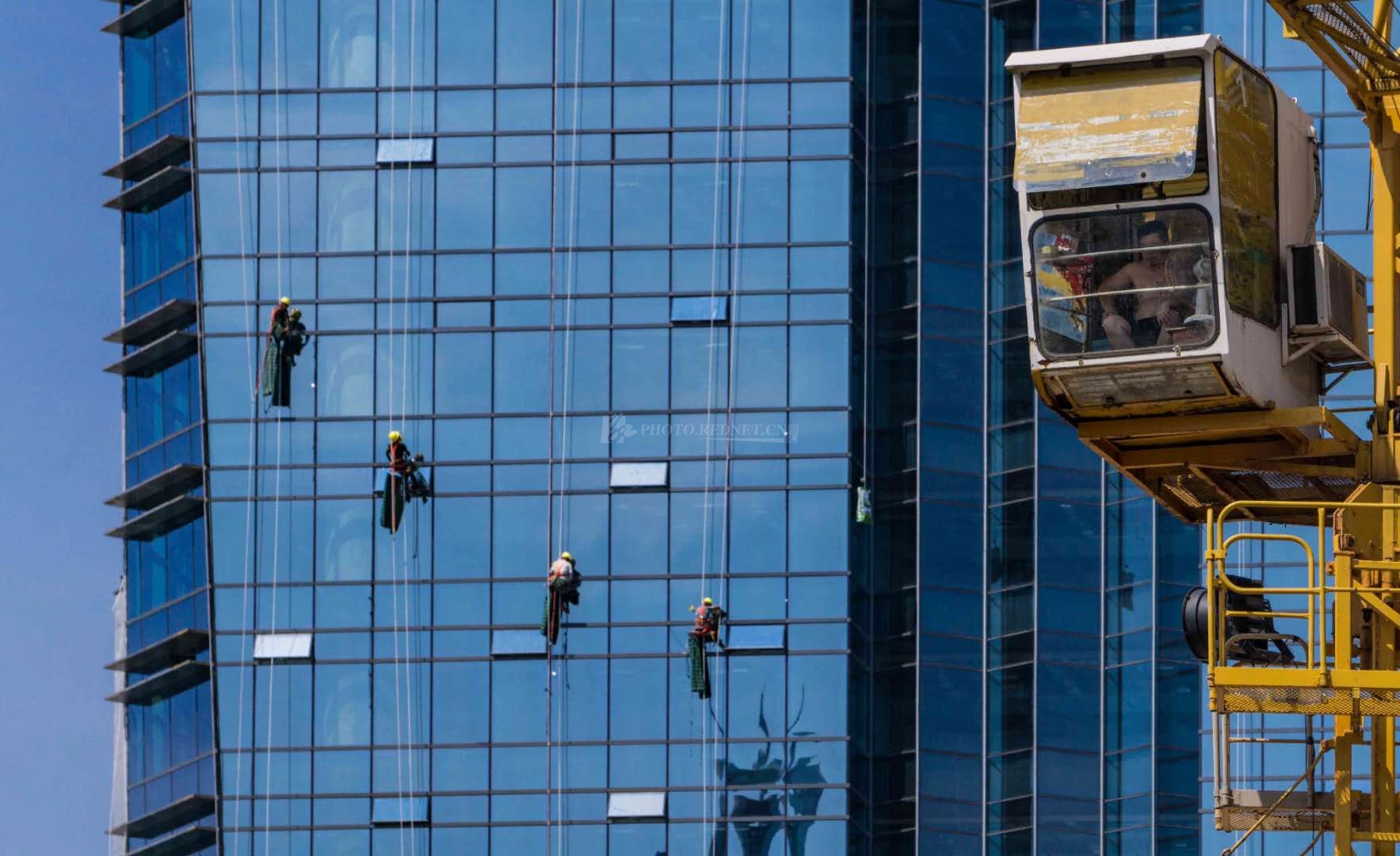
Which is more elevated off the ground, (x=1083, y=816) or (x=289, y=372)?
(x=289, y=372)

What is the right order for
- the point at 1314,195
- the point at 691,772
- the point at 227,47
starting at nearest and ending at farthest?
the point at 1314,195 → the point at 691,772 → the point at 227,47

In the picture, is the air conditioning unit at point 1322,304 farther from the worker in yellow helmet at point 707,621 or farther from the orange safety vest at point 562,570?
the orange safety vest at point 562,570

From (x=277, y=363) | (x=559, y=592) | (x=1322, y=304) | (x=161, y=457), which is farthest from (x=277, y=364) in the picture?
(x=1322, y=304)

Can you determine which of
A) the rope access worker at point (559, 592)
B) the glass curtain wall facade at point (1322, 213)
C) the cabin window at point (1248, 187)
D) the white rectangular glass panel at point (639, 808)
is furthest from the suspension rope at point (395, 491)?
the cabin window at point (1248, 187)

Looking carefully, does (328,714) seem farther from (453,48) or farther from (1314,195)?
(1314,195)

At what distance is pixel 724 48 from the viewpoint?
6850 cm

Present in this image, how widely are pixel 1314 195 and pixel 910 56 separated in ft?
147

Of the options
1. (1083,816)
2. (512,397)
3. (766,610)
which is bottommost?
(1083,816)

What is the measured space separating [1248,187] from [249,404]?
45.3 meters

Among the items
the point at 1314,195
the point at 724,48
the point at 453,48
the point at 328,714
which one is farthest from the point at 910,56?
the point at 1314,195

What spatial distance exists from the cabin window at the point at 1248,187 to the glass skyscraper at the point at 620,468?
39973 millimetres

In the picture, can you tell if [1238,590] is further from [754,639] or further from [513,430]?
[513,430]

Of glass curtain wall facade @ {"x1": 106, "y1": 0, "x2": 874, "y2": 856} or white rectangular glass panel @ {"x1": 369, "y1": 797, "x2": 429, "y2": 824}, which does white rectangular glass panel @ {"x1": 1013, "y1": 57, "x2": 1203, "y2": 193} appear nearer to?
glass curtain wall facade @ {"x1": 106, "y1": 0, "x2": 874, "y2": 856}

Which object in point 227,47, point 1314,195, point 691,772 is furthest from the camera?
point 227,47
